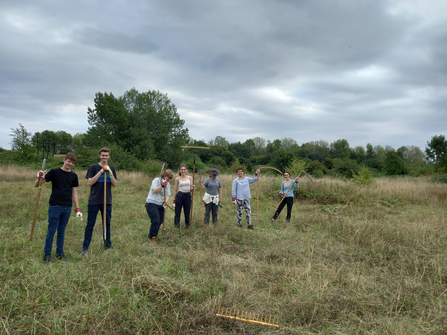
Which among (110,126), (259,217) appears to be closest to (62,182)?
(259,217)

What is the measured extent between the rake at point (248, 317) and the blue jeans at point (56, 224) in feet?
9.31

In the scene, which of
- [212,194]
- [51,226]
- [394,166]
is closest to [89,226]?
[51,226]

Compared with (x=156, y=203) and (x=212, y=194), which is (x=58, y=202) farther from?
(x=212, y=194)

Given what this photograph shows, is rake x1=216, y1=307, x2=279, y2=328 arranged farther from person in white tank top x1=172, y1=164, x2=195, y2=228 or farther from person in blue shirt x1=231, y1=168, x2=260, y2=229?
person in blue shirt x1=231, y1=168, x2=260, y2=229

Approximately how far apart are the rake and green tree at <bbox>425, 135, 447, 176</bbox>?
32190mm

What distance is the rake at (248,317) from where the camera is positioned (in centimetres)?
302

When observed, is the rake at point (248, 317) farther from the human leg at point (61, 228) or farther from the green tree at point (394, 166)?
the green tree at point (394, 166)

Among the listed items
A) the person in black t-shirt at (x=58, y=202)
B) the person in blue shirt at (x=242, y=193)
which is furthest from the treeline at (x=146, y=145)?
the person in black t-shirt at (x=58, y=202)

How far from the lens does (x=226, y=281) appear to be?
Result: 3.85m

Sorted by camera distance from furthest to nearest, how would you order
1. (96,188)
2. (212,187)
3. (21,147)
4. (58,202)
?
1. (21,147)
2. (212,187)
3. (96,188)
4. (58,202)

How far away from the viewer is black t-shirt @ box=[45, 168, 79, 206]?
4.44 metres

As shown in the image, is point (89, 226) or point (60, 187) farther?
point (89, 226)

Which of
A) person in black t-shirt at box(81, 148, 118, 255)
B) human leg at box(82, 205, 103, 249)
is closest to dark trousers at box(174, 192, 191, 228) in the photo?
person in black t-shirt at box(81, 148, 118, 255)

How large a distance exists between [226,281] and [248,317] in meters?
0.78
